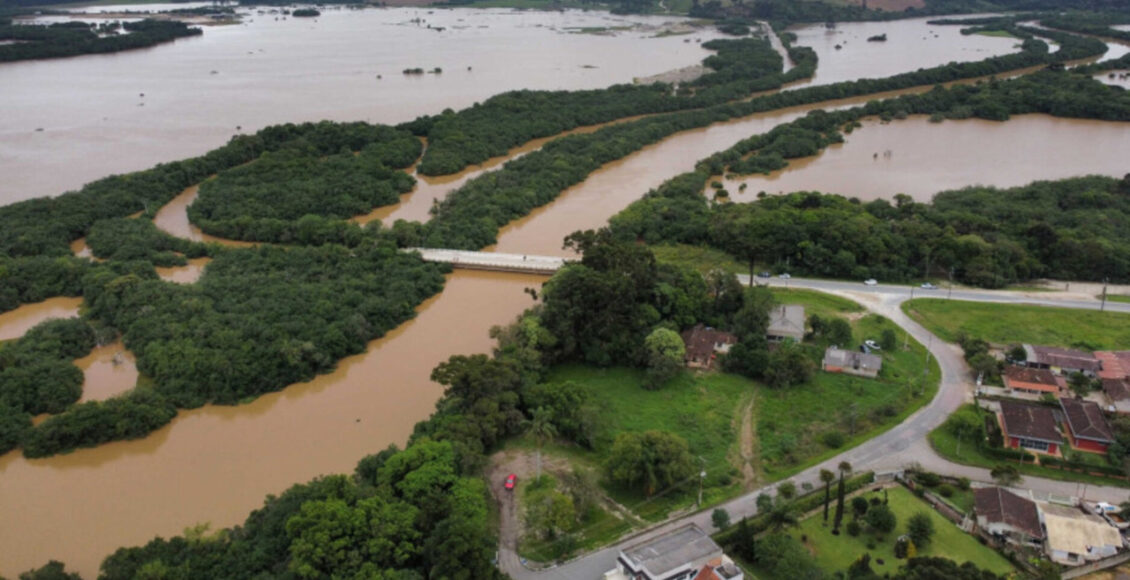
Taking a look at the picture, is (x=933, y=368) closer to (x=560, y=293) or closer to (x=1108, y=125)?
(x=560, y=293)

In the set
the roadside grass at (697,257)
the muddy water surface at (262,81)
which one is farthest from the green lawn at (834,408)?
the muddy water surface at (262,81)

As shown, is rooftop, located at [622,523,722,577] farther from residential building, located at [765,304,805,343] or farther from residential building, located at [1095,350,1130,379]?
residential building, located at [1095,350,1130,379]

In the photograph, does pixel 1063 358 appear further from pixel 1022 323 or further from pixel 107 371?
pixel 107 371

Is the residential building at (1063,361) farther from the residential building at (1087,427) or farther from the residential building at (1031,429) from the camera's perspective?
the residential building at (1031,429)

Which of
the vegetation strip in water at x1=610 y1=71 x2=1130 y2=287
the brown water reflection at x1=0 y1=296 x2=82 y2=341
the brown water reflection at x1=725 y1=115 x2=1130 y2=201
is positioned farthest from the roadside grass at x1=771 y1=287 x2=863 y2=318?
the brown water reflection at x1=0 y1=296 x2=82 y2=341

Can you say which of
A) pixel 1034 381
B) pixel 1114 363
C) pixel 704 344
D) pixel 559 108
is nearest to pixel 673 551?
pixel 704 344

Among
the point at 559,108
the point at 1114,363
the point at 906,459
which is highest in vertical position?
the point at 559,108

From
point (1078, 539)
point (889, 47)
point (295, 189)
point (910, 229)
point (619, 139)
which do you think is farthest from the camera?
point (889, 47)

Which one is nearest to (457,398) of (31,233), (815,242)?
(815,242)
